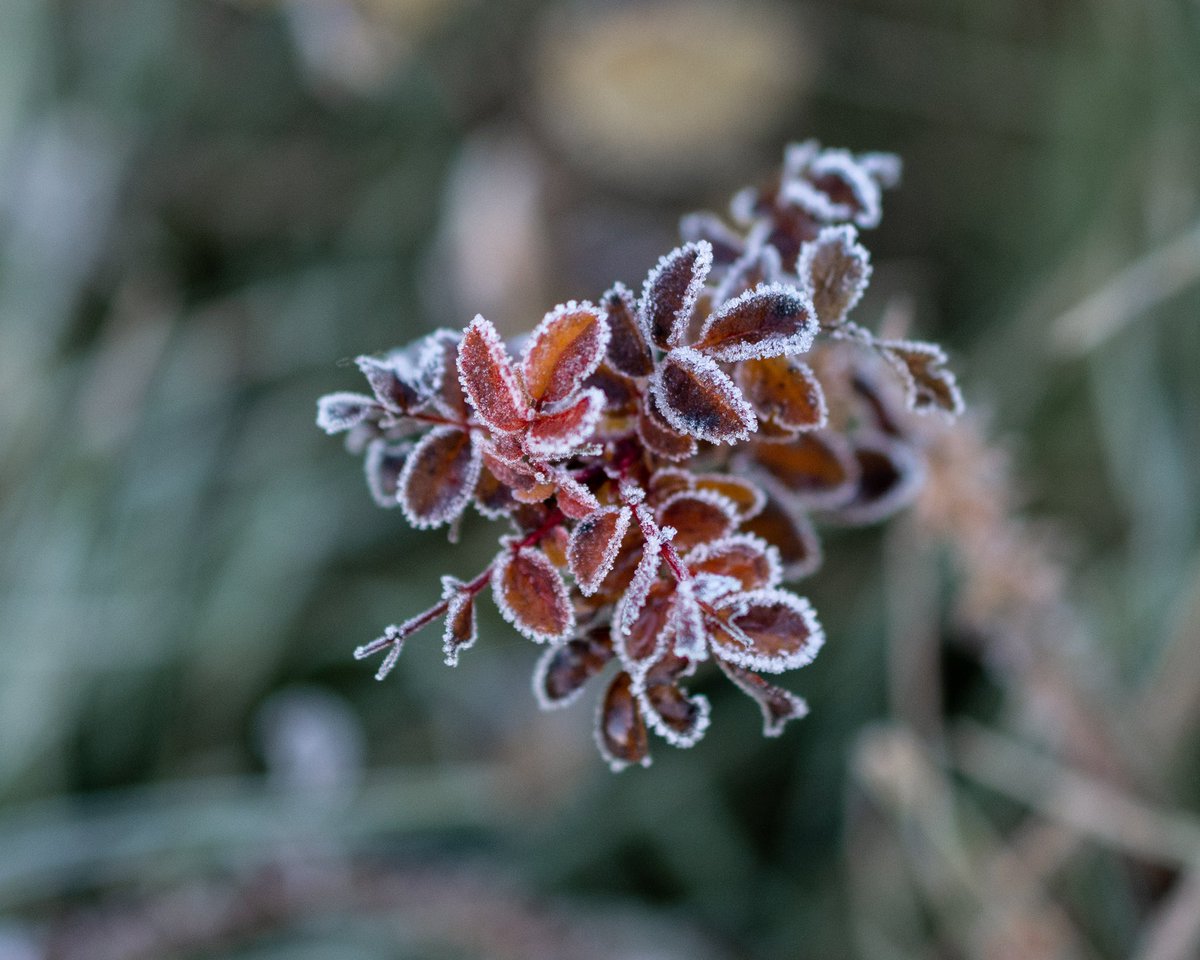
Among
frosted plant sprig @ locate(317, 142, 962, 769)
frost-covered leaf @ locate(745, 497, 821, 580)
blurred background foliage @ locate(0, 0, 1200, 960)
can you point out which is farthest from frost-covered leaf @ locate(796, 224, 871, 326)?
blurred background foliage @ locate(0, 0, 1200, 960)

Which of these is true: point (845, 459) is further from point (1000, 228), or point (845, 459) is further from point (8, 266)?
point (8, 266)

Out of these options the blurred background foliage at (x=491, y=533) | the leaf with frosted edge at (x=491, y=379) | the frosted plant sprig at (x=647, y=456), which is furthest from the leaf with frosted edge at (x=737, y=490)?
the blurred background foliage at (x=491, y=533)

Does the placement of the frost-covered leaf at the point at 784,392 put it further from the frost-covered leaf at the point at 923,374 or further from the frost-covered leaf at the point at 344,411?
the frost-covered leaf at the point at 344,411

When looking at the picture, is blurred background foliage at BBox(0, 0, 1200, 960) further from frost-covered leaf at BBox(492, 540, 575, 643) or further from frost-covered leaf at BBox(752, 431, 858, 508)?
frost-covered leaf at BBox(492, 540, 575, 643)

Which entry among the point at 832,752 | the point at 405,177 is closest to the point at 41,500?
the point at 405,177

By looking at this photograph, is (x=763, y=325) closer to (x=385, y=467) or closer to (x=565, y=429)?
(x=565, y=429)

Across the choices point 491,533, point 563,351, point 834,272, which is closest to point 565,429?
point 563,351

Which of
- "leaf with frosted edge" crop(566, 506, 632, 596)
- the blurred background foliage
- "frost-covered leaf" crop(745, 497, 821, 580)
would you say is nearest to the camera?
"leaf with frosted edge" crop(566, 506, 632, 596)
